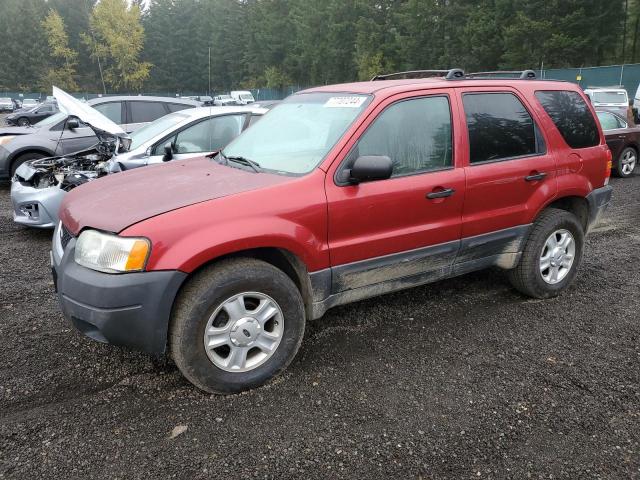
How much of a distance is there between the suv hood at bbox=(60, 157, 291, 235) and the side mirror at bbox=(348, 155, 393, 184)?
435 mm

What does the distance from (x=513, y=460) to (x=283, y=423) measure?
3.98ft

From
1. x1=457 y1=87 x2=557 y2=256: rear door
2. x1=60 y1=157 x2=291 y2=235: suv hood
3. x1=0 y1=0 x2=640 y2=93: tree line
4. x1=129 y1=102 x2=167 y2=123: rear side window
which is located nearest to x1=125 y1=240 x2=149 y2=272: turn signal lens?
x1=60 y1=157 x2=291 y2=235: suv hood

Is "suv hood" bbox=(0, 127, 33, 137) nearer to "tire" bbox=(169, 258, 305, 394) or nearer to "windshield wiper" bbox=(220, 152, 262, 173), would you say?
"windshield wiper" bbox=(220, 152, 262, 173)

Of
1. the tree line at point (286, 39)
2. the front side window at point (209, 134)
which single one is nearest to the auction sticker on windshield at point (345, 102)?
the front side window at point (209, 134)

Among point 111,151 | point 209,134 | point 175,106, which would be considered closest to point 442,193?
point 209,134

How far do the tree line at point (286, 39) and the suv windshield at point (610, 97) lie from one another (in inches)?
706

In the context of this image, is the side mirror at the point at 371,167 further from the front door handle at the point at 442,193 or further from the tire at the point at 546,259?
the tire at the point at 546,259

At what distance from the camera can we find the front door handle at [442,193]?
3.47 meters

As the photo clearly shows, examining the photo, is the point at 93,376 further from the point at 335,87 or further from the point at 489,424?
the point at 335,87

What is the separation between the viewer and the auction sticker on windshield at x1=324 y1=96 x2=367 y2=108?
342 centimetres

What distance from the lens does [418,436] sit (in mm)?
2658

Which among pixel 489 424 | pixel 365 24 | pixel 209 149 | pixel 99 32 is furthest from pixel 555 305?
pixel 99 32

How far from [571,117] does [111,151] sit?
19.0ft

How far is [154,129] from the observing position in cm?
679
